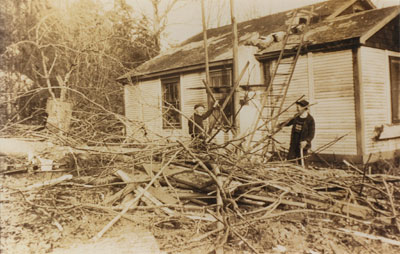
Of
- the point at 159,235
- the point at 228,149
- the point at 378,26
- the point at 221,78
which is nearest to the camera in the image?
the point at 159,235

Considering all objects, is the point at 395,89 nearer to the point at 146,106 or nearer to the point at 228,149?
the point at 228,149

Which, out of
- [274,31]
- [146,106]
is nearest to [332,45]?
[274,31]

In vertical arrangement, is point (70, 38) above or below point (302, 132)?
above

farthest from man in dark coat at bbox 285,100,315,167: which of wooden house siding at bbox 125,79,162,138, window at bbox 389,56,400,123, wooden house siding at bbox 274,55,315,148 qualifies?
wooden house siding at bbox 125,79,162,138

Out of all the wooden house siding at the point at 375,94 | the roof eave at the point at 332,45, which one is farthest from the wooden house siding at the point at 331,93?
the wooden house siding at the point at 375,94

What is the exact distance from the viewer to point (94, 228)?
4.21m

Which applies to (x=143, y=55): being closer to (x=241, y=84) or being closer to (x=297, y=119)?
(x=241, y=84)

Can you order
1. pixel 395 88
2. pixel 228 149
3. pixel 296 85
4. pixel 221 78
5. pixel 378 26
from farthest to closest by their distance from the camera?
pixel 221 78, pixel 296 85, pixel 395 88, pixel 378 26, pixel 228 149

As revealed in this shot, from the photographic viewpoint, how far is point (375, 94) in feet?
26.7

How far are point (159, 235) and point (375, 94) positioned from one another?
711 centimetres

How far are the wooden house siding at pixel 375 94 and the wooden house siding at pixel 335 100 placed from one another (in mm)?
324

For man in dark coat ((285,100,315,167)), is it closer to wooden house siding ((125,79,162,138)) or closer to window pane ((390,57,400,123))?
window pane ((390,57,400,123))

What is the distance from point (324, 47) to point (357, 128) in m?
2.36

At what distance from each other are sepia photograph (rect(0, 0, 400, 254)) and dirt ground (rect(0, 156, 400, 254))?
0.07 ft
